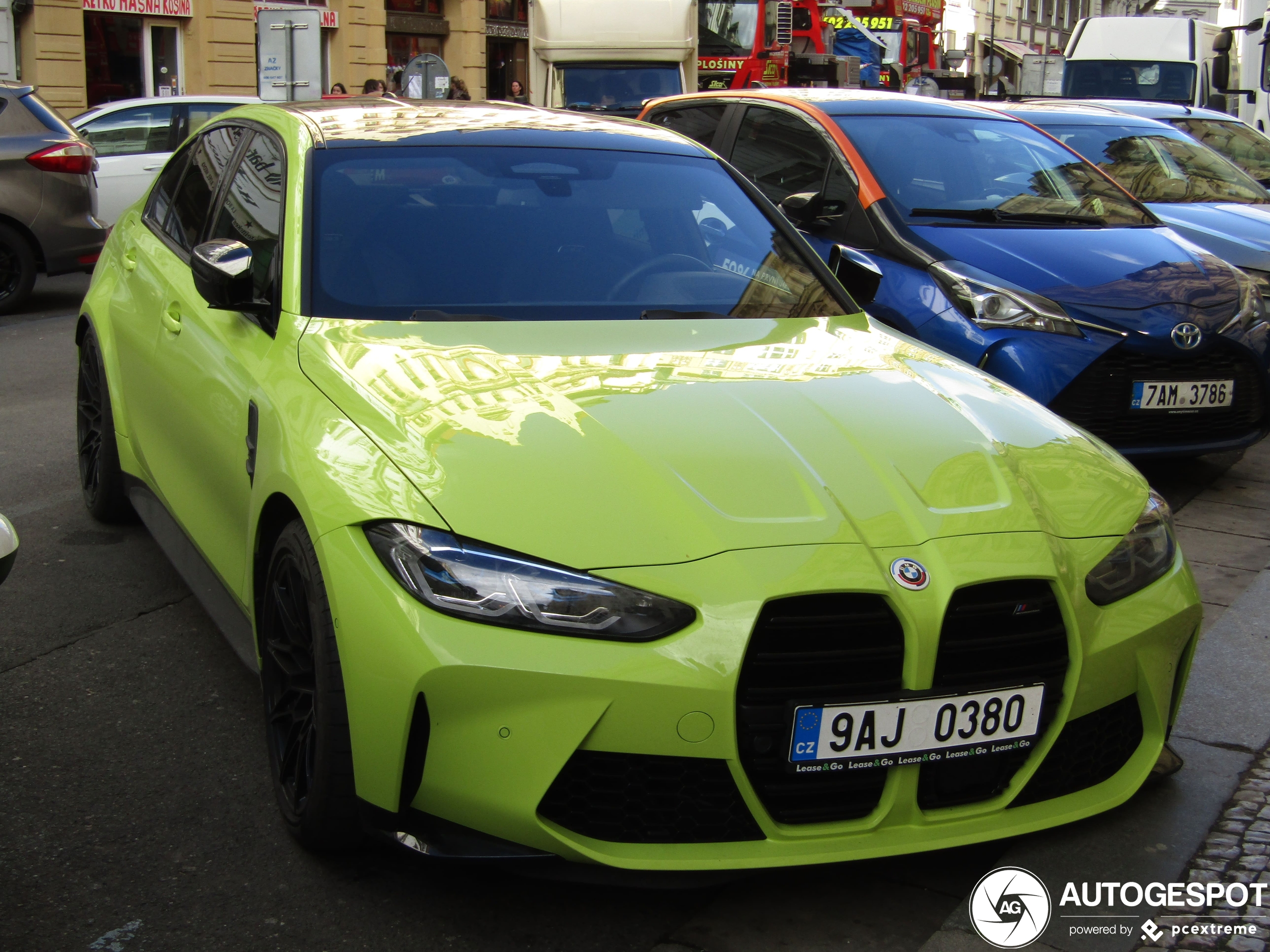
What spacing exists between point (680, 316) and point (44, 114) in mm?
8872

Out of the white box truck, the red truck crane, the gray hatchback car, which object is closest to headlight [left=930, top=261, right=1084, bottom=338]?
the gray hatchback car

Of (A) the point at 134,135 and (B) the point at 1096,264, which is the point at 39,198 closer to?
(A) the point at 134,135

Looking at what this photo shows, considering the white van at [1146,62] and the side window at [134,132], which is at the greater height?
the white van at [1146,62]

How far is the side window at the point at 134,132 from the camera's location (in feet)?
44.9

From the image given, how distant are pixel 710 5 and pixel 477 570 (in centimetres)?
2047

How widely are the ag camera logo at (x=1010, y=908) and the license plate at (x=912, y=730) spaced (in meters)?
0.34

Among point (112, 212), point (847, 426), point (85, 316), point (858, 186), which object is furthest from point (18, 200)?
point (847, 426)

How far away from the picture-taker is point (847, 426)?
309cm

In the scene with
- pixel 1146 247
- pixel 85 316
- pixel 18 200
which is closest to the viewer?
pixel 85 316

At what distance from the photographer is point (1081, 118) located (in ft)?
31.0

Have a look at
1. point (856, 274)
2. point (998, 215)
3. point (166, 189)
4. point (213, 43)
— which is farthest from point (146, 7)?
point (856, 274)

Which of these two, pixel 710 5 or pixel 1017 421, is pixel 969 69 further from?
pixel 1017 421

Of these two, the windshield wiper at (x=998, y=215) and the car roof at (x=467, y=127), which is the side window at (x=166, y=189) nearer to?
the car roof at (x=467, y=127)

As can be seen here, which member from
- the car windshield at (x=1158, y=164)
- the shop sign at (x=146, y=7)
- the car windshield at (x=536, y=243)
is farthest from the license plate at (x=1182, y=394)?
the shop sign at (x=146, y=7)
